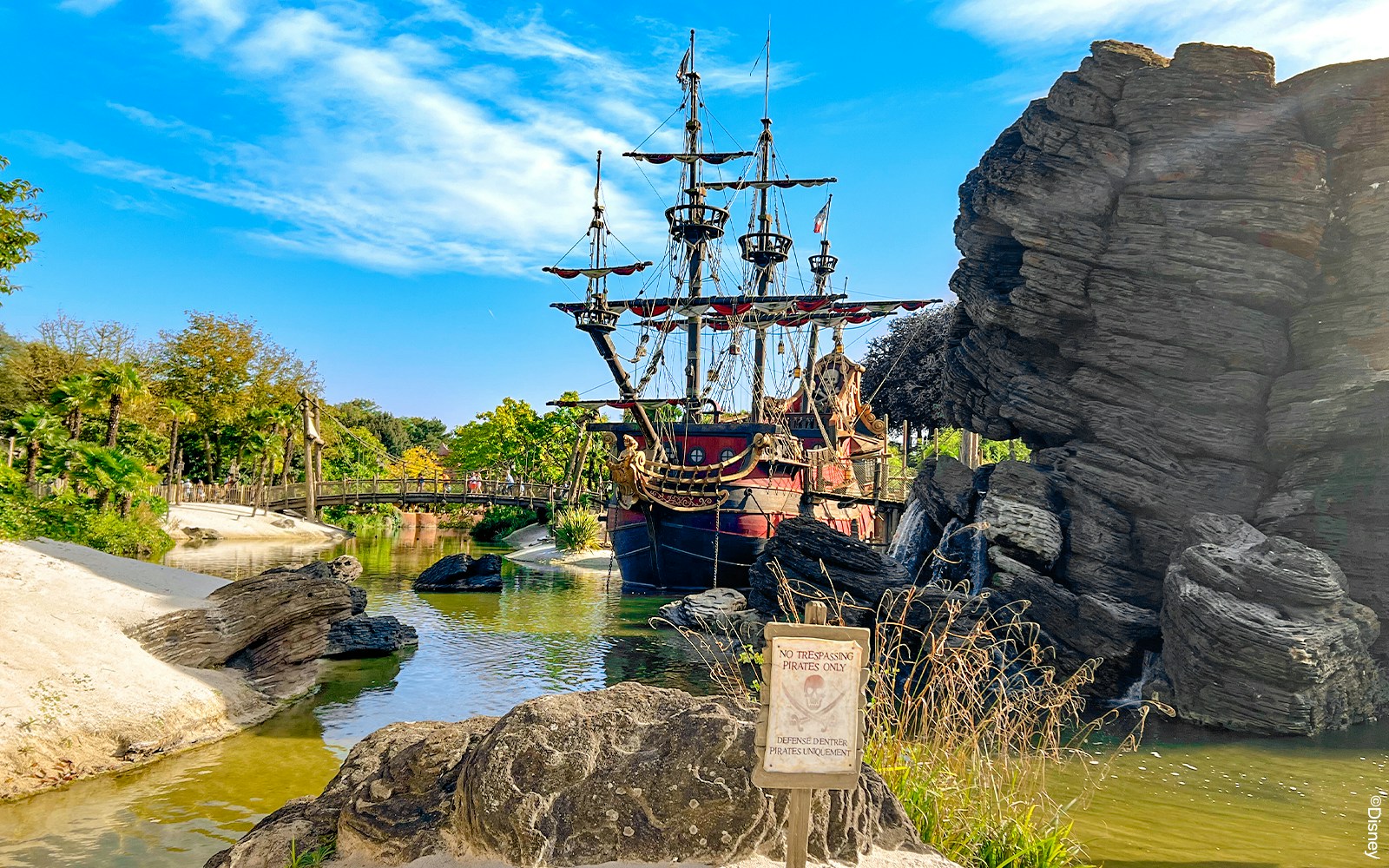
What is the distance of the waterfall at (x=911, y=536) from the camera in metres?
18.9

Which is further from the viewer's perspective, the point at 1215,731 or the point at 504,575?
the point at 504,575

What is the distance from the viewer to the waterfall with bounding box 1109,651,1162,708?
1148cm

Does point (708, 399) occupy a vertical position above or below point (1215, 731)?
above

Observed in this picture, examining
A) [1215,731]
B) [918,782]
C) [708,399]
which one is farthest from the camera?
[708,399]

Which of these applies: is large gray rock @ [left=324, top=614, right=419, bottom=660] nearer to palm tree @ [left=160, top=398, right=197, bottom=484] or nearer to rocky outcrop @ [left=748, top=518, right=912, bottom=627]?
rocky outcrop @ [left=748, top=518, right=912, bottom=627]

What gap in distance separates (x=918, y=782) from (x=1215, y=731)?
742 centimetres

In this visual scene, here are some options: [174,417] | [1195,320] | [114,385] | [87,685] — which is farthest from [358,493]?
[1195,320]

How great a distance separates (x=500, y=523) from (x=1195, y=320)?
37923 mm

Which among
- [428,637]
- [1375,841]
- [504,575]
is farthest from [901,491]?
[1375,841]

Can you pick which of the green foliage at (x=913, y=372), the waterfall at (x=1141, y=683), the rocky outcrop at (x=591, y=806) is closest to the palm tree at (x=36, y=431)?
the rocky outcrop at (x=591, y=806)

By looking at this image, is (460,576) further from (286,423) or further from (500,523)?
(286,423)

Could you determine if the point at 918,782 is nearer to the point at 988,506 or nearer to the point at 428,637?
the point at 988,506

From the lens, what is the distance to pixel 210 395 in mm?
43156

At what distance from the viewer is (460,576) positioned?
23.0 meters
